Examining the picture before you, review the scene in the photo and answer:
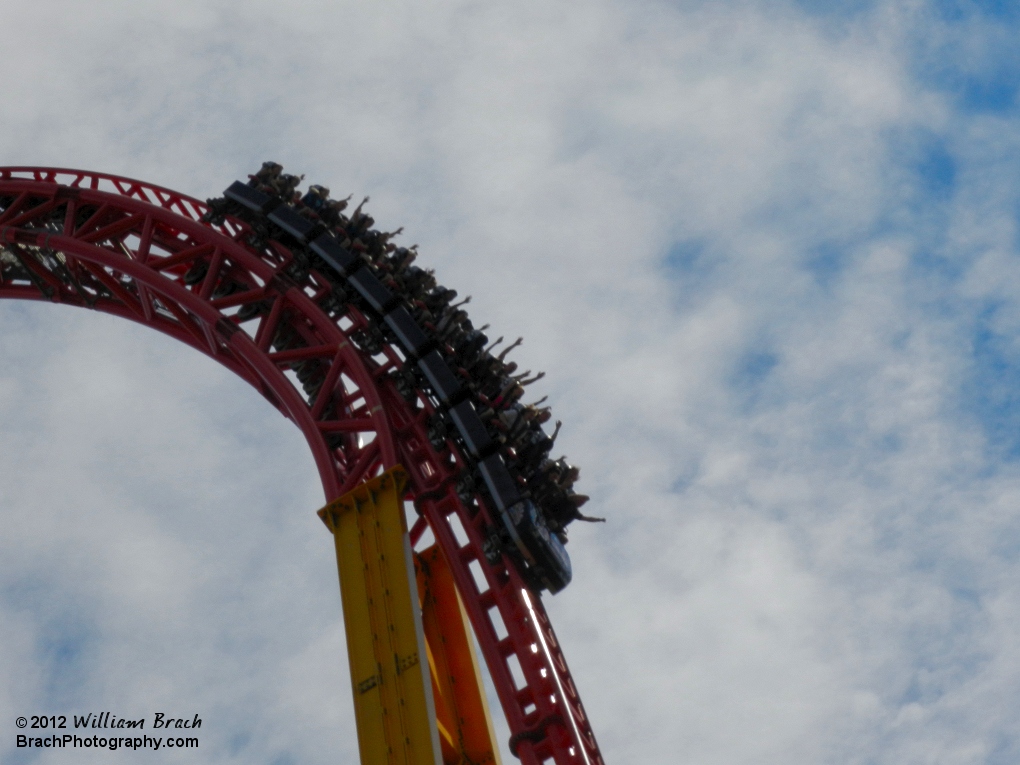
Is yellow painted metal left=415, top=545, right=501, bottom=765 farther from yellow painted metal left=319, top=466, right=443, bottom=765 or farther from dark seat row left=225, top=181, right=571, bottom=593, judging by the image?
dark seat row left=225, top=181, right=571, bottom=593

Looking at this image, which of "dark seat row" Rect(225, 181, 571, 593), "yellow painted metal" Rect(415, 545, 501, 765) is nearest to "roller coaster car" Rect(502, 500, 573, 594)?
"dark seat row" Rect(225, 181, 571, 593)

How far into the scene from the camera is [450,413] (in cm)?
1655

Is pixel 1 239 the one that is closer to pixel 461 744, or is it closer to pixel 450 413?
pixel 450 413

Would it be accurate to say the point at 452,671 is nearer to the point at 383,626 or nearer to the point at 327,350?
the point at 383,626

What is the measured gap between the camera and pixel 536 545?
15625mm

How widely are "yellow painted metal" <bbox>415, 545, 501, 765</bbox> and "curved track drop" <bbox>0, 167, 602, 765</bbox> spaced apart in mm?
710

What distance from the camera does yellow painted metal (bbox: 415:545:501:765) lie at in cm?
1508

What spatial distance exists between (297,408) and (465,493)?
2.35 meters

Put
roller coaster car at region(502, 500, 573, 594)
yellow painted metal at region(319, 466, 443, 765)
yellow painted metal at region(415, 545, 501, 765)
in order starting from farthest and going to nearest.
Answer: roller coaster car at region(502, 500, 573, 594)
yellow painted metal at region(415, 545, 501, 765)
yellow painted metal at region(319, 466, 443, 765)

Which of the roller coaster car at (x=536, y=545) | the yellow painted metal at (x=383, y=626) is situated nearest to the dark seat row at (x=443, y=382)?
the roller coaster car at (x=536, y=545)

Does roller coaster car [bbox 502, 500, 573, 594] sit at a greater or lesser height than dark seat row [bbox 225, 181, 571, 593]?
lesser

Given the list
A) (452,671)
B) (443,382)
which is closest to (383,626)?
(452,671)

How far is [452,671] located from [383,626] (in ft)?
4.98

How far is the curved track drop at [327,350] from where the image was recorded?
1517 cm
